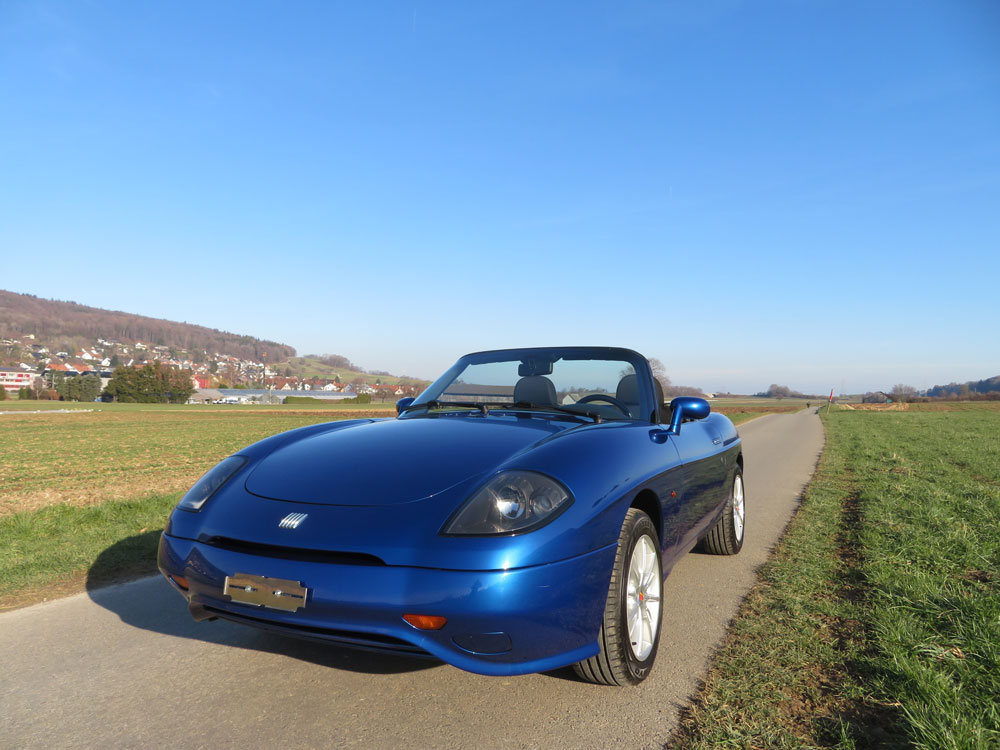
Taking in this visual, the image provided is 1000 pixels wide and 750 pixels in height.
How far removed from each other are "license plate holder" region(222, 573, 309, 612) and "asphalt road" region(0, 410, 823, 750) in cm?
46

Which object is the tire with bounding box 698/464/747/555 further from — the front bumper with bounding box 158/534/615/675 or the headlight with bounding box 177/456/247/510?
the headlight with bounding box 177/456/247/510

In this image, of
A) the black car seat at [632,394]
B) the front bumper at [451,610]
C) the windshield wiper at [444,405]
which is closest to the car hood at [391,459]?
the front bumper at [451,610]

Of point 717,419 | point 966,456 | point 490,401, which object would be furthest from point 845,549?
point 966,456

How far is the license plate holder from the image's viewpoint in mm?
2160

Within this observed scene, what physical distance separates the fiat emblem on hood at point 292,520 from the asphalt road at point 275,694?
69 centimetres

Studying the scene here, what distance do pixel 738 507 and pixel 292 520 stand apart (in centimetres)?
397

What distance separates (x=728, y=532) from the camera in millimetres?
4871

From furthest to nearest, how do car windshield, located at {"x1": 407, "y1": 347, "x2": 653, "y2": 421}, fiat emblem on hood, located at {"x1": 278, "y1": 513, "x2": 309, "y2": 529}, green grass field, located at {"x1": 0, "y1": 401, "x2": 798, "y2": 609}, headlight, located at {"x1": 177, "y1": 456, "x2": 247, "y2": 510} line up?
green grass field, located at {"x1": 0, "y1": 401, "x2": 798, "y2": 609} < car windshield, located at {"x1": 407, "y1": 347, "x2": 653, "y2": 421} < headlight, located at {"x1": 177, "y1": 456, "x2": 247, "y2": 510} < fiat emblem on hood, located at {"x1": 278, "y1": 513, "x2": 309, "y2": 529}

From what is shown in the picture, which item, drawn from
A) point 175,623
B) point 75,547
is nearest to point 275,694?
point 175,623

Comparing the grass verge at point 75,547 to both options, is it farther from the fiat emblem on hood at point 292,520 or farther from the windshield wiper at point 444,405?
→ the fiat emblem on hood at point 292,520

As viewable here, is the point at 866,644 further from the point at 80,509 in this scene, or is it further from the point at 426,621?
the point at 80,509

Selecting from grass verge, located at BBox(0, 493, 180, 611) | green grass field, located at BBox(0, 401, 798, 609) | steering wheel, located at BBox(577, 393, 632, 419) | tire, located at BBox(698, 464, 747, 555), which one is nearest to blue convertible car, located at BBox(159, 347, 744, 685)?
steering wheel, located at BBox(577, 393, 632, 419)

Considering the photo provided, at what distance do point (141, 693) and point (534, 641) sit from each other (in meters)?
1.62

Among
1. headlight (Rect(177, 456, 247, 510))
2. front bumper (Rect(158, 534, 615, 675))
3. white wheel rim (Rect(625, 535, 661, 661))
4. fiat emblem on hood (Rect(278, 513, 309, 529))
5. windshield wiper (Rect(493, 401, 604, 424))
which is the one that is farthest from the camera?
windshield wiper (Rect(493, 401, 604, 424))
